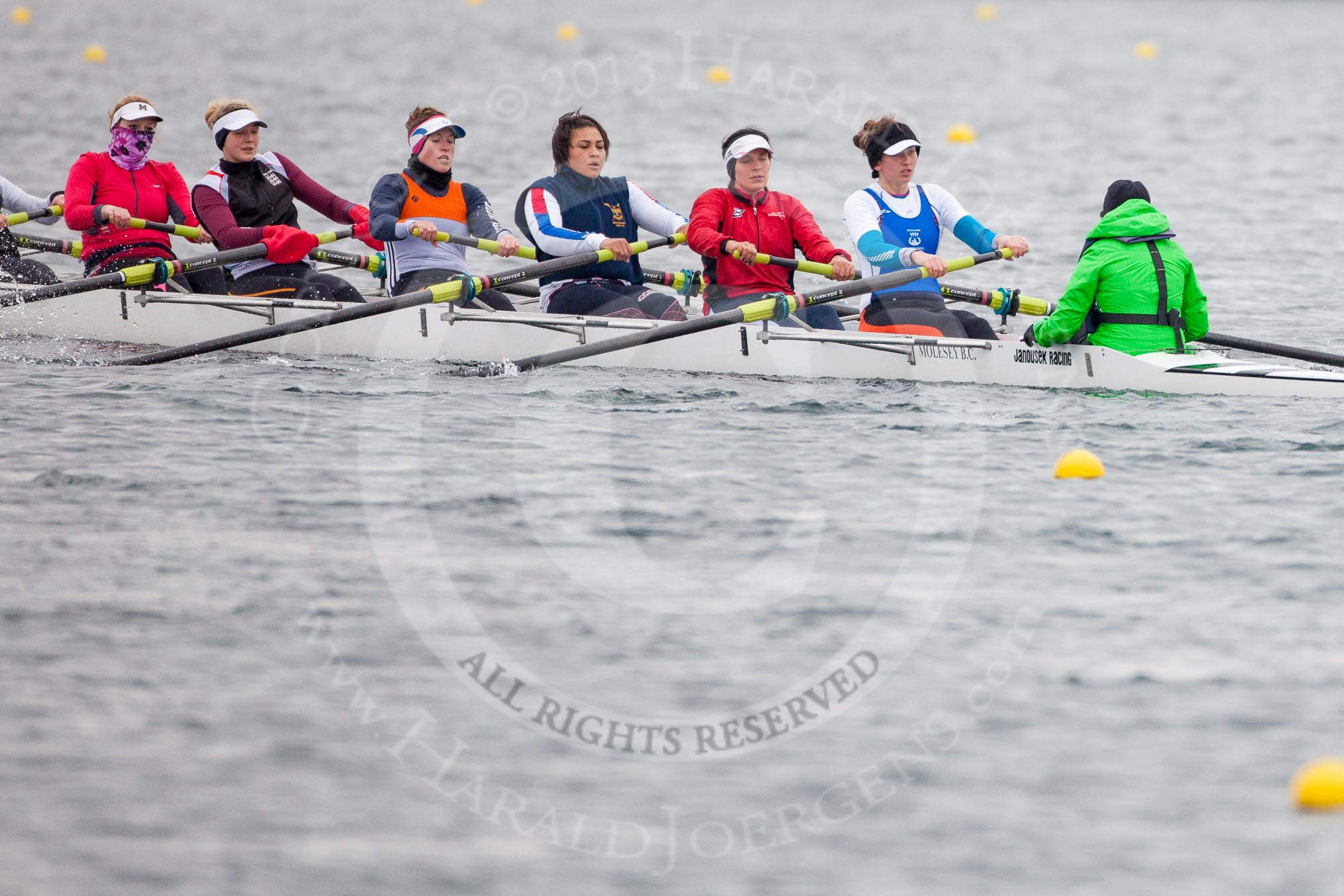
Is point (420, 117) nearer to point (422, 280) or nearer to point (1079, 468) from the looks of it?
point (422, 280)

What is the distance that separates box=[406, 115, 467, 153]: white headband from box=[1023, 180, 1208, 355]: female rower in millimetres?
4273

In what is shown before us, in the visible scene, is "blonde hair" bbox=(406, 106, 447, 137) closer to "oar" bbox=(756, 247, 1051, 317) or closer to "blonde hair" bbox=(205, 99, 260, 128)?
"blonde hair" bbox=(205, 99, 260, 128)

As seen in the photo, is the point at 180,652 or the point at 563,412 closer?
the point at 180,652

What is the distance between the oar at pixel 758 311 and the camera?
1106cm

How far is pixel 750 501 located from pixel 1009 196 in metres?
16.3

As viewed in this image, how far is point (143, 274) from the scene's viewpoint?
12836mm

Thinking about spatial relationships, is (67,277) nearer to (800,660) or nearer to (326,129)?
(800,660)

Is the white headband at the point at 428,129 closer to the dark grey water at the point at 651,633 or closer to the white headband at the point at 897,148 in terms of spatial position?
the dark grey water at the point at 651,633

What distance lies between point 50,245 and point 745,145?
6.21m

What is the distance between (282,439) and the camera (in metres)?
10.3

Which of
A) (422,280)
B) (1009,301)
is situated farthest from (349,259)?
(1009,301)

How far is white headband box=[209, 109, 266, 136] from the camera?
12531mm

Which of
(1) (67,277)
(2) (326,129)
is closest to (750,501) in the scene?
(1) (67,277)

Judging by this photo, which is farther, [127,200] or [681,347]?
[127,200]
